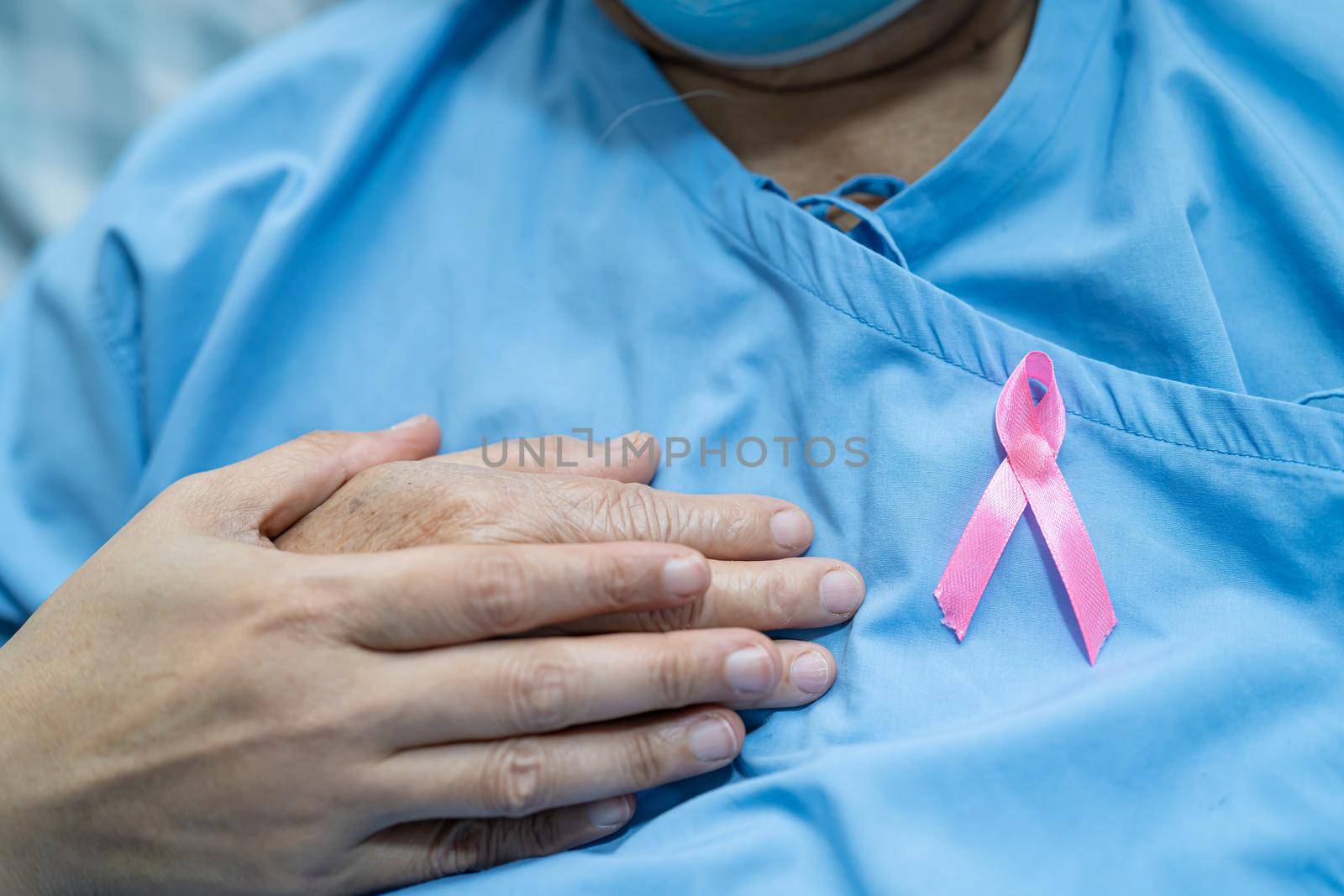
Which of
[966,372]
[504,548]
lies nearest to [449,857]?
[504,548]

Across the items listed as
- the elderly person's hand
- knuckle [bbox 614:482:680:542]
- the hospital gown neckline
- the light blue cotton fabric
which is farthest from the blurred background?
knuckle [bbox 614:482:680:542]

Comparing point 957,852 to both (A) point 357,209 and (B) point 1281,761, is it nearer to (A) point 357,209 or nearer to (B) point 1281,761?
(B) point 1281,761

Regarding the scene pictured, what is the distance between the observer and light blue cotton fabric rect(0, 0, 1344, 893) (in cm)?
56

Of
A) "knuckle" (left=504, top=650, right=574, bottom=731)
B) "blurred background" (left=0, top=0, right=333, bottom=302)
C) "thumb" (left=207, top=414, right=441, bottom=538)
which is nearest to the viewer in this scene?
"knuckle" (left=504, top=650, right=574, bottom=731)

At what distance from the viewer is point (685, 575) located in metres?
0.56

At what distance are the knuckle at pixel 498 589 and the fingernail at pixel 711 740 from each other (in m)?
0.12

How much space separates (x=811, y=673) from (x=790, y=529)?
9 centimetres

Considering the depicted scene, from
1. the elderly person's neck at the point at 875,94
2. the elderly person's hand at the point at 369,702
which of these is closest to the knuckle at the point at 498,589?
the elderly person's hand at the point at 369,702

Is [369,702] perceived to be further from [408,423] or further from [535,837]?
[408,423]

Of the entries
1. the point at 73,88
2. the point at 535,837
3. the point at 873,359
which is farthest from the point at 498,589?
the point at 73,88

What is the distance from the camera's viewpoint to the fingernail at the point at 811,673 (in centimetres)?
61

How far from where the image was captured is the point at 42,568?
83 centimetres

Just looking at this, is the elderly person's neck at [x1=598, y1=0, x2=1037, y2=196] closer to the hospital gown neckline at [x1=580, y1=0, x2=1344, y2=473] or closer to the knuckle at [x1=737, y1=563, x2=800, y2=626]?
the hospital gown neckline at [x1=580, y1=0, x2=1344, y2=473]

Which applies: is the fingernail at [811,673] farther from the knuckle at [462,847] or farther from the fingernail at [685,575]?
the knuckle at [462,847]
